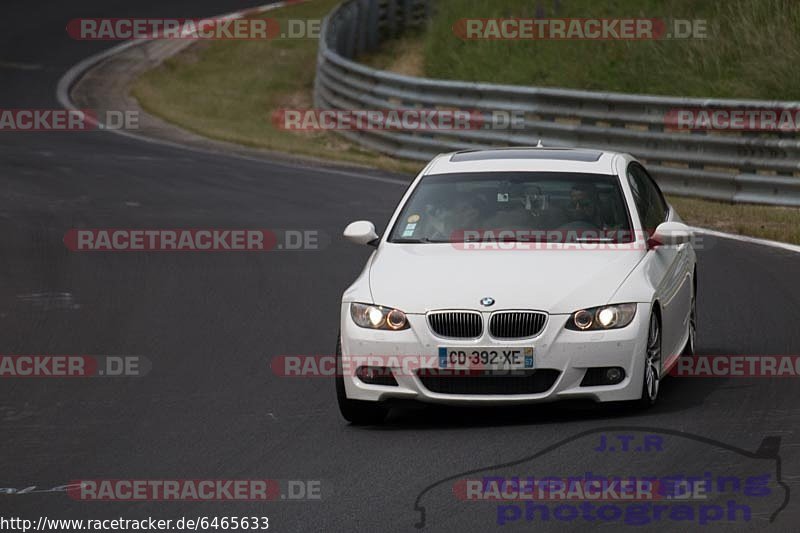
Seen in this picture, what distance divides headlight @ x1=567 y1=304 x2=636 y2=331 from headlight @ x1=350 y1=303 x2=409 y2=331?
944 mm

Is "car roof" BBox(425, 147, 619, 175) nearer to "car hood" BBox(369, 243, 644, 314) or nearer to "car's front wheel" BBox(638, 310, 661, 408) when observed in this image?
"car hood" BBox(369, 243, 644, 314)

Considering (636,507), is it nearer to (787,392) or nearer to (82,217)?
(787,392)

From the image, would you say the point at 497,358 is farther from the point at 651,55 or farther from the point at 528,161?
the point at 651,55

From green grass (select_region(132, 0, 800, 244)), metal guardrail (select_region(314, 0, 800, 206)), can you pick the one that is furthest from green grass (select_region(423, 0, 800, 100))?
metal guardrail (select_region(314, 0, 800, 206))

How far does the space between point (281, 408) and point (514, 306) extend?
65.3 inches

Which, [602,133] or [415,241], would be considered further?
[602,133]

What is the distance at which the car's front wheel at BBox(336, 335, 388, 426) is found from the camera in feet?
30.4

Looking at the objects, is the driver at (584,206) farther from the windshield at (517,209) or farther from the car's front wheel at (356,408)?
the car's front wheel at (356,408)

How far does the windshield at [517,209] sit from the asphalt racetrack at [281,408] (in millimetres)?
1093

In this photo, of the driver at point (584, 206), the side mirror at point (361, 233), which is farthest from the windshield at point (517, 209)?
the side mirror at point (361, 233)

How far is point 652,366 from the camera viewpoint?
30.9 feet

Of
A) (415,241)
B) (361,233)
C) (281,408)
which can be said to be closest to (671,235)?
(415,241)

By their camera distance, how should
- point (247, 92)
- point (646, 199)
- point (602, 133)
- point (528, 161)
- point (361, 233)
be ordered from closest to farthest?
point (361, 233) → point (528, 161) → point (646, 199) → point (602, 133) → point (247, 92)

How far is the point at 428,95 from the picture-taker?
2505 centimetres
